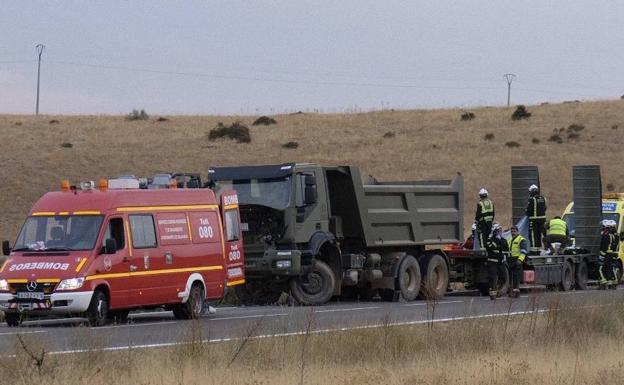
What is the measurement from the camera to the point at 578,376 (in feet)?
42.4

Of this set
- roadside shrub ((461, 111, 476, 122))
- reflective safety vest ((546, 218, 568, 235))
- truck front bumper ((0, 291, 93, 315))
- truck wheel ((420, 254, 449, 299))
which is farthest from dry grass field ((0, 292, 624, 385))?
roadside shrub ((461, 111, 476, 122))

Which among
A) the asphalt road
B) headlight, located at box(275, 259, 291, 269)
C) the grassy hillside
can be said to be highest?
the grassy hillside

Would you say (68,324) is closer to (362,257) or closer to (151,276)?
(151,276)

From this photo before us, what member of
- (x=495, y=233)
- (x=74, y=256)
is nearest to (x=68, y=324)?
(x=74, y=256)

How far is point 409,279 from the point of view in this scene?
2828cm

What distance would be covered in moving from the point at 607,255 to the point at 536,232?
6.44ft

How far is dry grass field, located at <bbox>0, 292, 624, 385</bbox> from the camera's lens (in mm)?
11922

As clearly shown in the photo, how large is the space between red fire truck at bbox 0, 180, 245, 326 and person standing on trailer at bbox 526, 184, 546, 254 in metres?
9.50

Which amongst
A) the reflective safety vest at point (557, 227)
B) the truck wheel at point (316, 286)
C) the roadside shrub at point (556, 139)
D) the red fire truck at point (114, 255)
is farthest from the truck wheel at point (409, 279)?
the roadside shrub at point (556, 139)

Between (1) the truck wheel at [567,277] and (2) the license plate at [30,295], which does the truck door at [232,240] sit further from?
(1) the truck wheel at [567,277]

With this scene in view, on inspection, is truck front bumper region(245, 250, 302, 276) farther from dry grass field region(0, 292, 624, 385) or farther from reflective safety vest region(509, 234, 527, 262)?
dry grass field region(0, 292, 624, 385)

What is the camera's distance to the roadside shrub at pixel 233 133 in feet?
254

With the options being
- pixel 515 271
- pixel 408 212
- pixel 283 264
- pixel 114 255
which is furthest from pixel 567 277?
pixel 114 255

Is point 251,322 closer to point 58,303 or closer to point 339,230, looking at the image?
point 58,303
